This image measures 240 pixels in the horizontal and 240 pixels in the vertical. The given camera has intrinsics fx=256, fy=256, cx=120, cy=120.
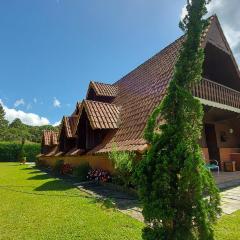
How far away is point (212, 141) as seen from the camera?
1510 centimetres

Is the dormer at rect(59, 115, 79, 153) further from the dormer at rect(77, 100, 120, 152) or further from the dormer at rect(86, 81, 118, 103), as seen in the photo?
the dormer at rect(77, 100, 120, 152)

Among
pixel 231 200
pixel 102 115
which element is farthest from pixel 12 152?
pixel 231 200

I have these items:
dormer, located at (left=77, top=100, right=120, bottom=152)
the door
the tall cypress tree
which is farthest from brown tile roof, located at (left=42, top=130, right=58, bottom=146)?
the tall cypress tree

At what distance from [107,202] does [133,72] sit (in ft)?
42.8

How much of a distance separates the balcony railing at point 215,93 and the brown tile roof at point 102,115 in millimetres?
4372

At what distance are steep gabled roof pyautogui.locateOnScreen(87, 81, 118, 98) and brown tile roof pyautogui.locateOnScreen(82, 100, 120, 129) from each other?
2977 millimetres

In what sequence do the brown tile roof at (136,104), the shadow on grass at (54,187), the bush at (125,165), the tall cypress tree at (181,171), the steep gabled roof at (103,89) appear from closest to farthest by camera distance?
the tall cypress tree at (181,171), the bush at (125,165), the shadow on grass at (54,187), the brown tile roof at (136,104), the steep gabled roof at (103,89)

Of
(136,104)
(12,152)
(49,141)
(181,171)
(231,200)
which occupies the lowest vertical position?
(231,200)

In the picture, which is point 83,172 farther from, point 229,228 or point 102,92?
point 229,228

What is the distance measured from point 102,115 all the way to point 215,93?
5.75 metres

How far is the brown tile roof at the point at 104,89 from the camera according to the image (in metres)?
17.3

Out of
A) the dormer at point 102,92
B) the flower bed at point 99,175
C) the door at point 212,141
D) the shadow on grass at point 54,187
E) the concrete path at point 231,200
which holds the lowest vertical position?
the concrete path at point 231,200

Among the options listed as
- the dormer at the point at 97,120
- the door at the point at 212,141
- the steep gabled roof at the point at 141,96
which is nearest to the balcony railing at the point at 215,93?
the steep gabled roof at the point at 141,96

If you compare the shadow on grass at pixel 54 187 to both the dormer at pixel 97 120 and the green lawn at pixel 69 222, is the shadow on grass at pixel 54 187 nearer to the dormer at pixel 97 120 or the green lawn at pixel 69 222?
the green lawn at pixel 69 222
